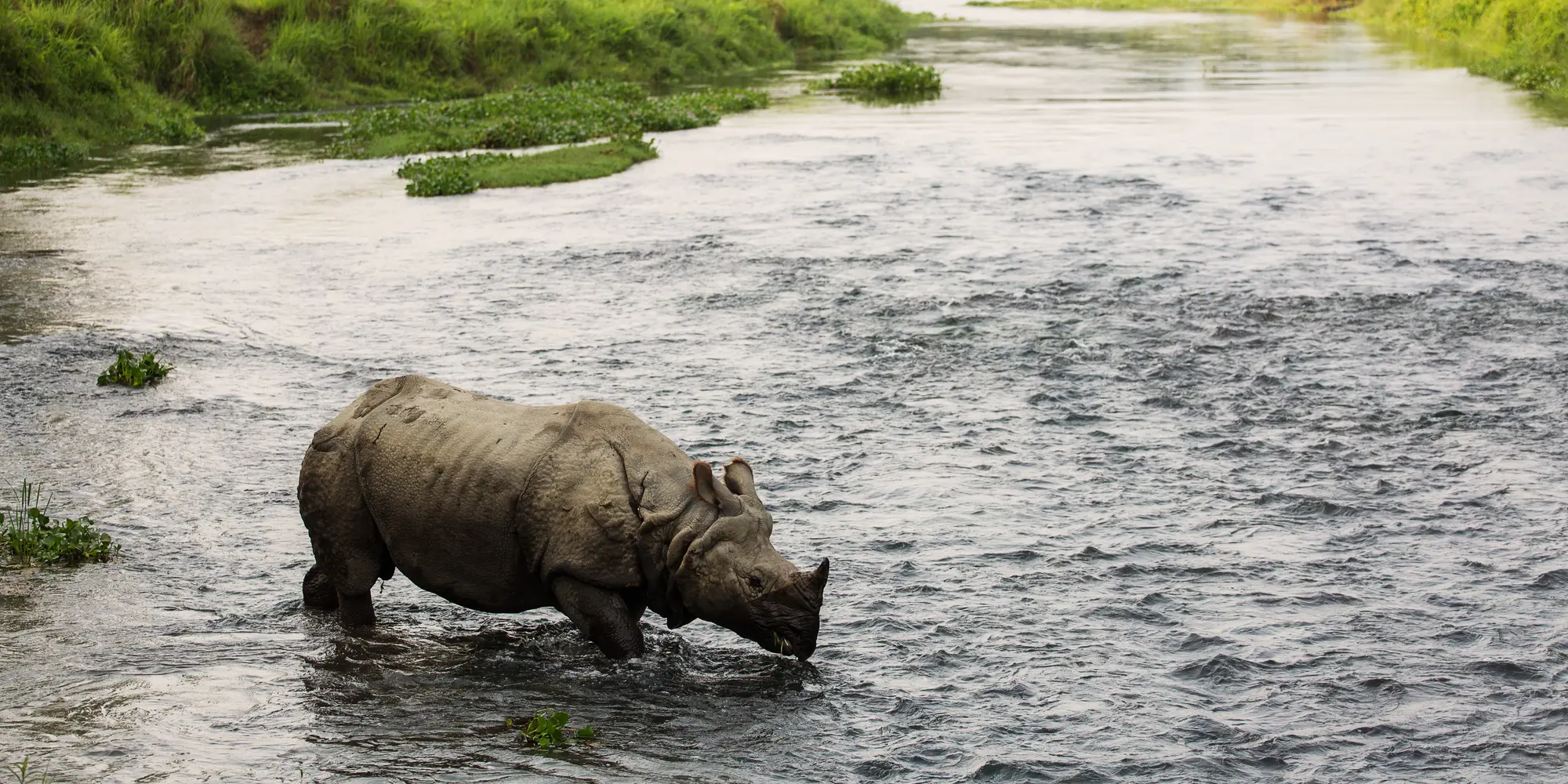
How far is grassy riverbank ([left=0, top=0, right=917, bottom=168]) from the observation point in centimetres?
2866

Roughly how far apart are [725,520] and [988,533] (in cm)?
306

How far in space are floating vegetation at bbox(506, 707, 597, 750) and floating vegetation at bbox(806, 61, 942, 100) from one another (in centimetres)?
3377

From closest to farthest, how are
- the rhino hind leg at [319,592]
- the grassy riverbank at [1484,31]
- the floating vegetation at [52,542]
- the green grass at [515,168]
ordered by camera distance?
the rhino hind leg at [319,592]
the floating vegetation at [52,542]
the green grass at [515,168]
the grassy riverbank at [1484,31]

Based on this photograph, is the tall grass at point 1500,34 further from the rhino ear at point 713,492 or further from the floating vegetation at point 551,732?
the floating vegetation at point 551,732

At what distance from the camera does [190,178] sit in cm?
2497

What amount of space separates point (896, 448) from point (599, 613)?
15.4 ft

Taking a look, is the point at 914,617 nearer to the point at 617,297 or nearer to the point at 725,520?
the point at 725,520

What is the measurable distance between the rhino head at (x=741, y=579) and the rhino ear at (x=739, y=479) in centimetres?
12

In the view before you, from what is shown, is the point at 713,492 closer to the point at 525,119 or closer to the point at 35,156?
the point at 35,156

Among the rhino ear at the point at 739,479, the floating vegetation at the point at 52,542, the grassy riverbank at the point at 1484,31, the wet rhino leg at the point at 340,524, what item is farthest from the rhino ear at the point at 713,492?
the grassy riverbank at the point at 1484,31

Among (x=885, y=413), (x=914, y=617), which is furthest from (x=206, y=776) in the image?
(x=885, y=413)

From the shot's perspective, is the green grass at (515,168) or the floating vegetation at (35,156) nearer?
the green grass at (515,168)

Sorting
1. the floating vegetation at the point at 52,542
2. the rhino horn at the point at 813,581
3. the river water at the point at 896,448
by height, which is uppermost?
the rhino horn at the point at 813,581

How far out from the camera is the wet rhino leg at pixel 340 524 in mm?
7637
